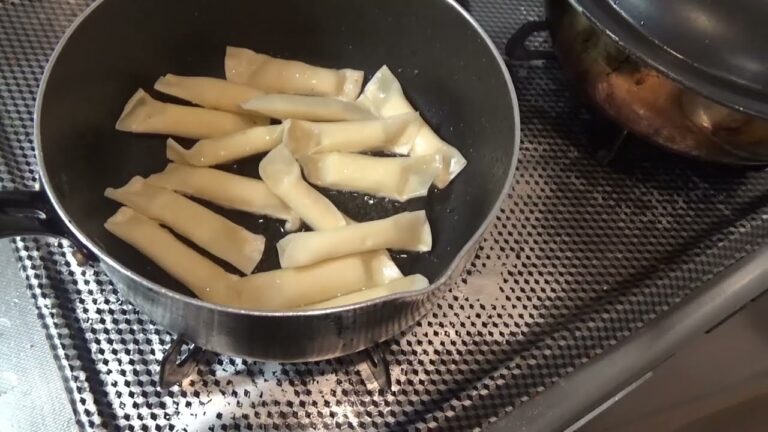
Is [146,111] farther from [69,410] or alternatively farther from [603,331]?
[603,331]

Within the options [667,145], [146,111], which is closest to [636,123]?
[667,145]

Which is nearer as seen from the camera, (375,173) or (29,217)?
(29,217)

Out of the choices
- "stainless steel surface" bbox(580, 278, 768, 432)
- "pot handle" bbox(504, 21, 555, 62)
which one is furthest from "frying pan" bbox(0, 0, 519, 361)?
"stainless steel surface" bbox(580, 278, 768, 432)

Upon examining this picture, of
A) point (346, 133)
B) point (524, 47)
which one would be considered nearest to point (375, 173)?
point (346, 133)

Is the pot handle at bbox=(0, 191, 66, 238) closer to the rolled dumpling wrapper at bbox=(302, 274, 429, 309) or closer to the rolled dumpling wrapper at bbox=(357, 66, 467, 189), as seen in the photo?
the rolled dumpling wrapper at bbox=(302, 274, 429, 309)

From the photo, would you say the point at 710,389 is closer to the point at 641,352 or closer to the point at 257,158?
the point at 641,352

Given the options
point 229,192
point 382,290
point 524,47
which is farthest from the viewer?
point 524,47
